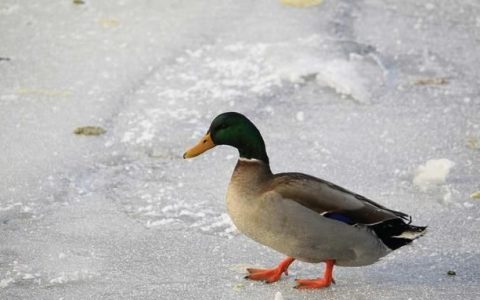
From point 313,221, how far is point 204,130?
1844 millimetres

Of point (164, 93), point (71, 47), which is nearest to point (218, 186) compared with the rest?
point (164, 93)

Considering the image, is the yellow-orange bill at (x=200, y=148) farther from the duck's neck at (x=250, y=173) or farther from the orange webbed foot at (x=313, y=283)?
the orange webbed foot at (x=313, y=283)

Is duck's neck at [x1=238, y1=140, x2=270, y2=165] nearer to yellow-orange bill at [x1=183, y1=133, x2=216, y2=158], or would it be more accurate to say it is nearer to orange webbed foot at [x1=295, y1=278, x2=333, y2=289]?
yellow-orange bill at [x1=183, y1=133, x2=216, y2=158]

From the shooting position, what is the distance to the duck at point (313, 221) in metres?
3.90

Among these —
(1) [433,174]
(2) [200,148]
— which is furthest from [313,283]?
(1) [433,174]

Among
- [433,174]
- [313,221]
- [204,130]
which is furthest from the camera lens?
[204,130]

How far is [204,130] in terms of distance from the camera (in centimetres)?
562

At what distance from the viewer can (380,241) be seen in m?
4.00

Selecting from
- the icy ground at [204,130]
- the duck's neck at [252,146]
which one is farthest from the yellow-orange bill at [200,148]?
the icy ground at [204,130]

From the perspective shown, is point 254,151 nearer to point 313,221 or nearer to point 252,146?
point 252,146

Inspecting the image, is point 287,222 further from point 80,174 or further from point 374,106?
point 374,106

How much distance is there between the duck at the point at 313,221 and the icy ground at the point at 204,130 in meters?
0.16

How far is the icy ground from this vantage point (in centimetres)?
420

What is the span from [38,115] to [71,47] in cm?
98
